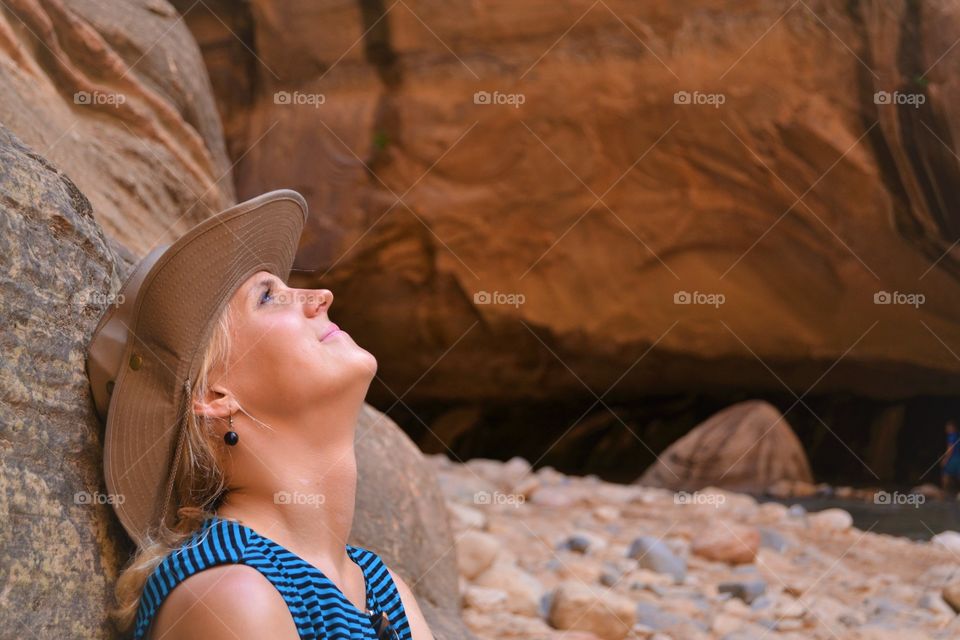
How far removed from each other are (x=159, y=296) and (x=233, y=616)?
1.75 feet

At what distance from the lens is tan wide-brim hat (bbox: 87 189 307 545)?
1.46 m

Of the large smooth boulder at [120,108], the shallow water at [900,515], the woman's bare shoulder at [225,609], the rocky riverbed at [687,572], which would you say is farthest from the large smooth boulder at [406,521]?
the shallow water at [900,515]

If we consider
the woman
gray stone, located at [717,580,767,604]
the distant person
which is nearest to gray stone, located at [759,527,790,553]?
gray stone, located at [717,580,767,604]

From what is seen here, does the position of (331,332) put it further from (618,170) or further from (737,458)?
(737,458)

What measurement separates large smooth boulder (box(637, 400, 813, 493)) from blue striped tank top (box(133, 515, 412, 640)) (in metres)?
6.42

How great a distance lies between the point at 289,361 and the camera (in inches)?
59.0

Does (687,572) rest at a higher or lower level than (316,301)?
lower

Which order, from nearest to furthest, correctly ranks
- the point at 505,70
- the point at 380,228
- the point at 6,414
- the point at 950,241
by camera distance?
the point at 6,414, the point at 950,241, the point at 505,70, the point at 380,228

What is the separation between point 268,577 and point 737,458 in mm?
6932

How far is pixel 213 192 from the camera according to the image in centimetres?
418

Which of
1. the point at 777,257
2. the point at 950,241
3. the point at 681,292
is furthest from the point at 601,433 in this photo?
the point at 950,241

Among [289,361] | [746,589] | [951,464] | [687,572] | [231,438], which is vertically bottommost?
[687,572]

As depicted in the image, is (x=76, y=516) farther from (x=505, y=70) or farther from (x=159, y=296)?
(x=505, y=70)

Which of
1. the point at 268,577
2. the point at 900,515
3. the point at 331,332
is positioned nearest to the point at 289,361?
the point at 331,332
